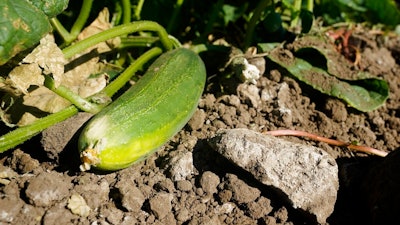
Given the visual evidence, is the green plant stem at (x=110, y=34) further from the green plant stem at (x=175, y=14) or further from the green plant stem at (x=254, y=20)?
the green plant stem at (x=254, y=20)

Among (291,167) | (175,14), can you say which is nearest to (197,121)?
(291,167)

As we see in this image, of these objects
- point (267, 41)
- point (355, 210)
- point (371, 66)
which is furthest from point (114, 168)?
point (371, 66)

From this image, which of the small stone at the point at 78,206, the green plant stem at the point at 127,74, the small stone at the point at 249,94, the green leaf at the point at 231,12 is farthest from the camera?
the green leaf at the point at 231,12

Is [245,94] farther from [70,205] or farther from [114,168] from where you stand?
[70,205]

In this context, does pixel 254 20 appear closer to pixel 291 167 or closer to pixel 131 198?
pixel 291 167

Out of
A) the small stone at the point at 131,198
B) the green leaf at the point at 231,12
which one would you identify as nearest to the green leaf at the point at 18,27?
the small stone at the point at 131,198

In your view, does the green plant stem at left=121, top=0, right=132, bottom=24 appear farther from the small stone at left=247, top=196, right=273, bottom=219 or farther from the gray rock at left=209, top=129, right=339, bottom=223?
the small stone at left=247, top=196, right=273, bottom=219

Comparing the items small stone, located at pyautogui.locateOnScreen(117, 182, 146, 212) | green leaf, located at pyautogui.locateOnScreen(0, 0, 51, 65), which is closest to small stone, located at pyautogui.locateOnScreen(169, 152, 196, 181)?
small stone, located at pyautogui.locateOnScreen(117, 182, 146, 212)
